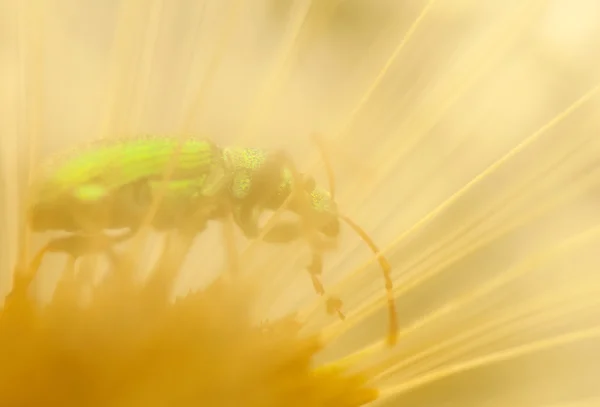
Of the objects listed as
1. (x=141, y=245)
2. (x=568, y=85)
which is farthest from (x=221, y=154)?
(x=568, y=85)

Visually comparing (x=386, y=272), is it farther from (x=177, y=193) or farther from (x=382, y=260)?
(x=177, y=193)

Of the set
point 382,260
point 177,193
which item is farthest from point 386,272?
point 177,193

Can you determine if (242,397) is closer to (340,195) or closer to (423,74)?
(340,195)

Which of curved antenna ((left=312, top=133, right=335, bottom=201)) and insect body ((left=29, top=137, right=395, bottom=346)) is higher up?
curved antenna ((left=312, top=133, right=335, bottom=201))

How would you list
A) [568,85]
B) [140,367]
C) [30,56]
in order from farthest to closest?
[568,85]
[30,56]
[140,367]

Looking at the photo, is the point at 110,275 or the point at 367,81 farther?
the point at 367,81

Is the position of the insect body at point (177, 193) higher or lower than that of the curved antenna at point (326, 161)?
lower
